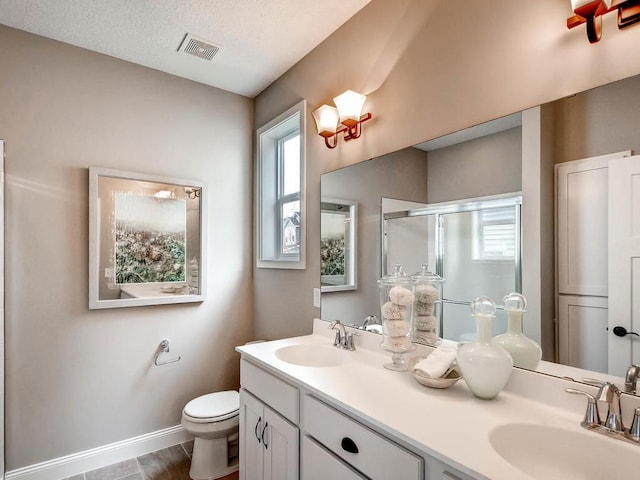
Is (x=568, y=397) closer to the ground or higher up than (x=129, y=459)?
higher up

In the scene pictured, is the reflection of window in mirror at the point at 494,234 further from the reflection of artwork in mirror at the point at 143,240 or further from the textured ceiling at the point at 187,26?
the reflection of artwork in mirror at the point at 143,240

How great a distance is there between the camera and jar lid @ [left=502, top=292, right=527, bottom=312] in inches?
45.5

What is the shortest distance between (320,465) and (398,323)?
0.61 m

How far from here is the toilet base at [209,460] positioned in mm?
2051

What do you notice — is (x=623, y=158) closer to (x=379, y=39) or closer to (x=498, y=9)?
(x=498, y=9)

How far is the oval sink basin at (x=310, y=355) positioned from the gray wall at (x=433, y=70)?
356 mm

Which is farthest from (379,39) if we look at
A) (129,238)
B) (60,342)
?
(60,342)

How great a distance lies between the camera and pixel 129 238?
2314mm

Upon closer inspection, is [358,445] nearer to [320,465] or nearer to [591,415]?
[320,465]

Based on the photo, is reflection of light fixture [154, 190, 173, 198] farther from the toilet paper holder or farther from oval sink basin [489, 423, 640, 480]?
oval sink basin [489, 423, 640, 480]

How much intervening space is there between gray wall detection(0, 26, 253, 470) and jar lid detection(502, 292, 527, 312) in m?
2.08

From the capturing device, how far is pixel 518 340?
1.16m

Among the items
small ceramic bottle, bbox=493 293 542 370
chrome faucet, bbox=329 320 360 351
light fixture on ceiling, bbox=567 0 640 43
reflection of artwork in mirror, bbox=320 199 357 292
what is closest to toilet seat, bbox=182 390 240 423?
chrome faucet, bbox=329 320 360 351

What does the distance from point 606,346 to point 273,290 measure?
6.52 feet
